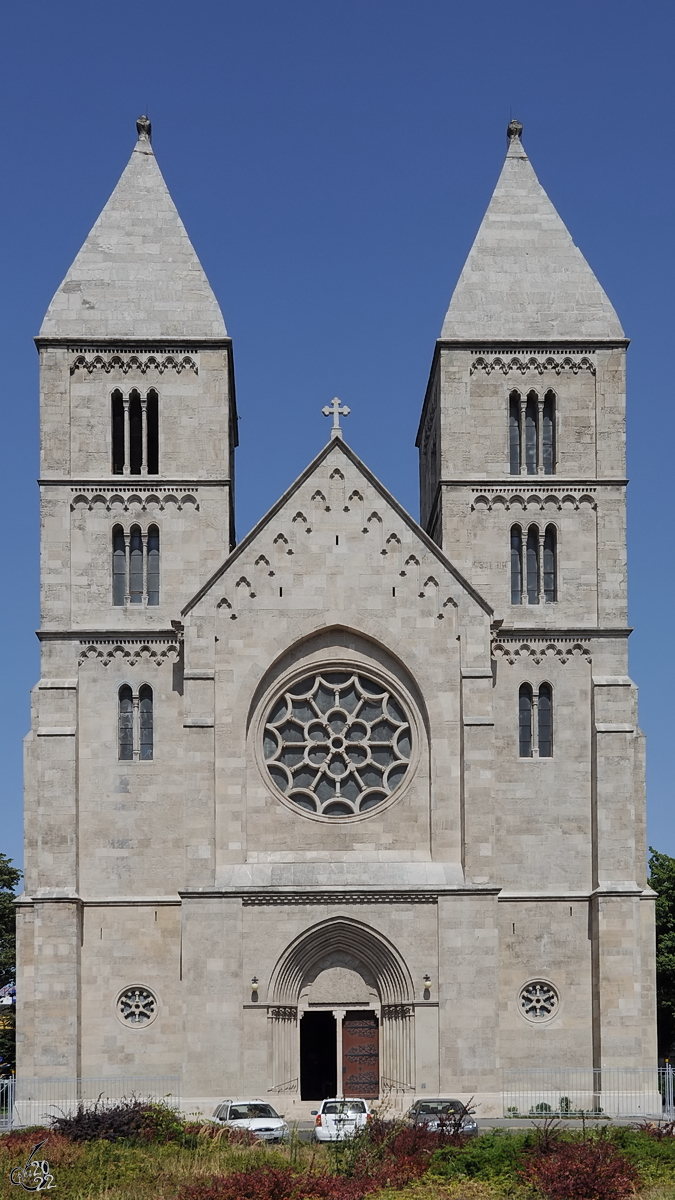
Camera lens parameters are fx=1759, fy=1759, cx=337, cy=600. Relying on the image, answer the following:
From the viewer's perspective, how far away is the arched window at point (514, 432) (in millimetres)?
49594

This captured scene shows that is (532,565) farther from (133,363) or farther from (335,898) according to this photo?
(133,363)

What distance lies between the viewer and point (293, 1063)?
44.8m

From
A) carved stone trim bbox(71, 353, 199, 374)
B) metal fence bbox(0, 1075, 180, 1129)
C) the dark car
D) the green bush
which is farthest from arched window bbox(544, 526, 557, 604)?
the green bush

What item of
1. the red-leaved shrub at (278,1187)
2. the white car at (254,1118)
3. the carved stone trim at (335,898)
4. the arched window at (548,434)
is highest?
the arched window at (548,434)

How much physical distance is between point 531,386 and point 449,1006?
17.4 m

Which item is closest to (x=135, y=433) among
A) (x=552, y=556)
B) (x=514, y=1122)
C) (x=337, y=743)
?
(x=337, y=743)

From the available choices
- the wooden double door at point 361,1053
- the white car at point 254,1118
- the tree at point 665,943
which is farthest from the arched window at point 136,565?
the tree at point 665,943

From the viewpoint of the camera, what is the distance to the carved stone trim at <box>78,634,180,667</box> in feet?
→ 157

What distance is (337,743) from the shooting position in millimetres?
46688

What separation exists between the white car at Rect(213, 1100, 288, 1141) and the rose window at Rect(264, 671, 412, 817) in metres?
9.12

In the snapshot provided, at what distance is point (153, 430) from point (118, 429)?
3.27 feet

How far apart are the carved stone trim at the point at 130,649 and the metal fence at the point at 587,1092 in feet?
46.9

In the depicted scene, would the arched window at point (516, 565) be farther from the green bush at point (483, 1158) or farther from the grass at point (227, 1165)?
the green bush at point (483, 1158)

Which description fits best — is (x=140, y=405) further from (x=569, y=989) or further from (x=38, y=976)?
(x=569, y=989)
